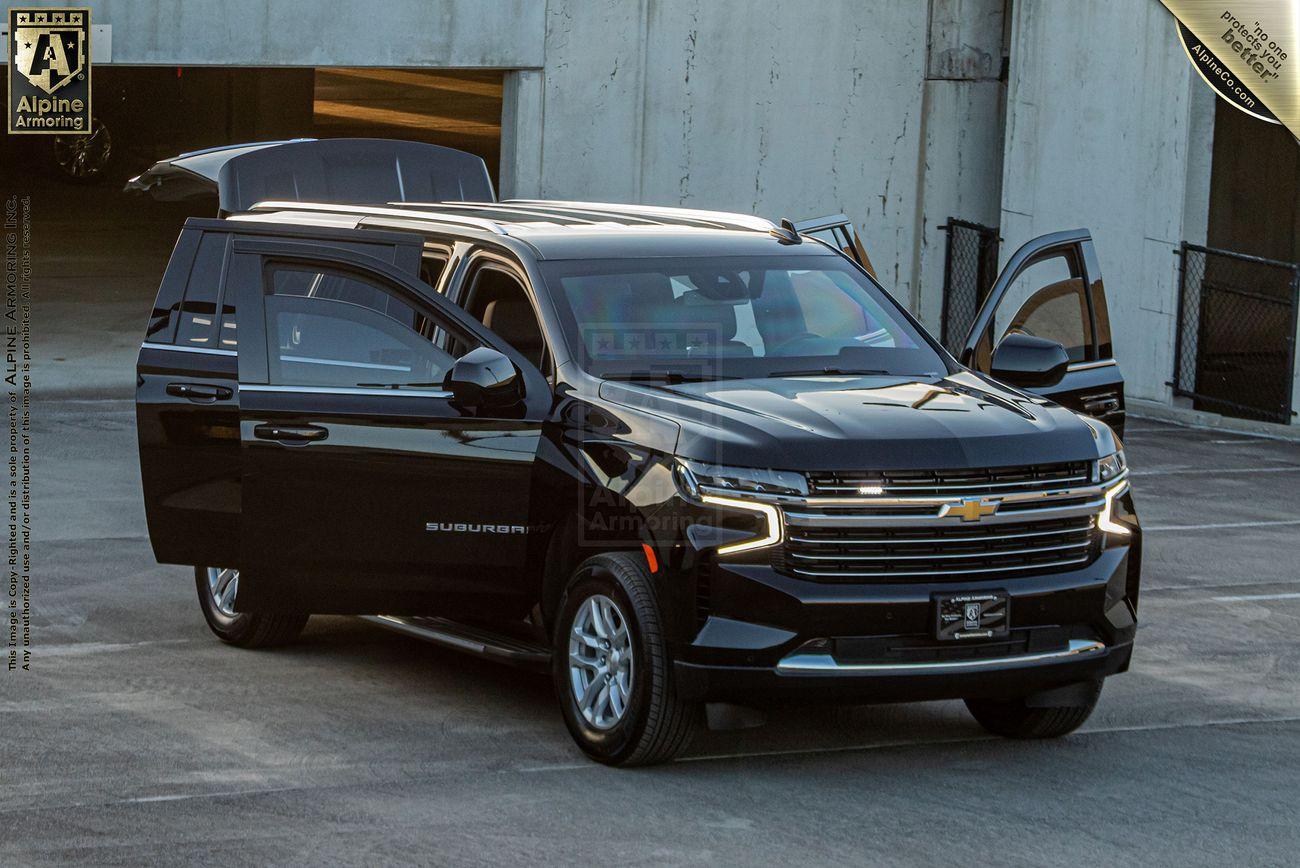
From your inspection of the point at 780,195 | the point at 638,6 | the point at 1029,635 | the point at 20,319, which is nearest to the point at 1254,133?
the point at 780,195

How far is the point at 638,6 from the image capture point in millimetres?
20062

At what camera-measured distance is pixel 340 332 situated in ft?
27.1

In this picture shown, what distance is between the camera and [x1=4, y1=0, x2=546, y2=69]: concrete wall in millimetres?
17922

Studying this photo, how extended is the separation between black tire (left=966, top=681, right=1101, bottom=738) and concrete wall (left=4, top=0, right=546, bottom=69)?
11994mm

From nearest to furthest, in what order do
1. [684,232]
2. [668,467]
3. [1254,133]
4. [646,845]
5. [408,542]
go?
[646,845] < [668,467] < [408,542] < [684,232] < [1254,133]

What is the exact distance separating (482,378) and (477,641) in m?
1.13

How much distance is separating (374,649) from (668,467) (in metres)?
2.84

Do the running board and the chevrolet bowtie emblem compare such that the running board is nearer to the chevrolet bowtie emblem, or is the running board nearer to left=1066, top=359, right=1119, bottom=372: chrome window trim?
the chevrolet bowtie emblem

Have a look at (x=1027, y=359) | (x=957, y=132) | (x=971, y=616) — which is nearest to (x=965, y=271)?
(x=957, y=132)

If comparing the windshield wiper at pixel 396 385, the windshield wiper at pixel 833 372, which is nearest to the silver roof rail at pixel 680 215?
the windshield wiper at pixel 833 372

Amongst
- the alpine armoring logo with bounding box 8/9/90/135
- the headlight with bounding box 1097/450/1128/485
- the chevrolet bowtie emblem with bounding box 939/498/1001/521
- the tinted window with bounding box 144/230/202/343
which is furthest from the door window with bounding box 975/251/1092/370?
the alpine armoring logo with bounding box 8/9/90/135

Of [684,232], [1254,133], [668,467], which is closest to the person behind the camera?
[668,467]

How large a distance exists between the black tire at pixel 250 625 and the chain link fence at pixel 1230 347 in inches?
429

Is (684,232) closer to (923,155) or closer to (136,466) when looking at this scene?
(136,466)
